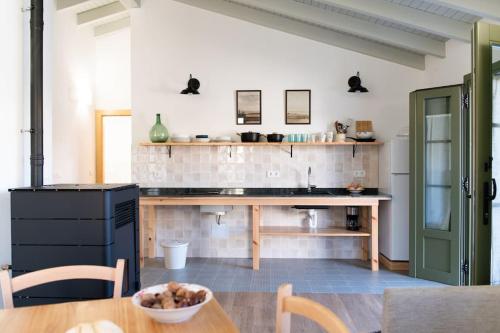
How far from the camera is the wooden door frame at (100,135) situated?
6246mm

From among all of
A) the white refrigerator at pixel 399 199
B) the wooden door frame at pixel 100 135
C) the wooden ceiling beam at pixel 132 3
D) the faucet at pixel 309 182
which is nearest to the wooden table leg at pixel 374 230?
the white refrigerator at pixel 399 199

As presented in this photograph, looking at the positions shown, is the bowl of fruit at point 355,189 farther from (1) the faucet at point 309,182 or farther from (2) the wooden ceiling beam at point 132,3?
(2) the wooden ceiling beam at point 132,3

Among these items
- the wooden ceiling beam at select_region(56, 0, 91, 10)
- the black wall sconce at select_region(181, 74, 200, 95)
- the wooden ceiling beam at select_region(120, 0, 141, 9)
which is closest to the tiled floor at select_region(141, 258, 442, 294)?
the black wall sconce at select_region(181, 74, 200, 95)

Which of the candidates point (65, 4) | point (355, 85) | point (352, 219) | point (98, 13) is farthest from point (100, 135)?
point (352, 219)

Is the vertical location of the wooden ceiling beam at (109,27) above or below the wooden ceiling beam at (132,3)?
above

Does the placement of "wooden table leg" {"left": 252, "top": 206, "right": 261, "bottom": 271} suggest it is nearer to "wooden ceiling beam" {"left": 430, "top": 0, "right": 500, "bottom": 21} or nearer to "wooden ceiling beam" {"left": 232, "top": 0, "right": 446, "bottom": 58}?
"wooden ceiling beam" {"left": 232, "top": 0, "right": 446, "bottom": 58}

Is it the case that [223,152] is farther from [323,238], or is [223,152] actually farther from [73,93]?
[73,93]

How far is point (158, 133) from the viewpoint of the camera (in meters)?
4.70

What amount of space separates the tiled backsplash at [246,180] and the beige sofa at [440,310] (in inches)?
142

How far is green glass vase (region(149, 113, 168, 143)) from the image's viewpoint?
15.4 feet

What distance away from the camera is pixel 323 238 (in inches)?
190

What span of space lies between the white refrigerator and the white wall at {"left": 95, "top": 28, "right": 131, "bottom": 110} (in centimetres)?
430

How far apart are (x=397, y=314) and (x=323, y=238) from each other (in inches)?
146

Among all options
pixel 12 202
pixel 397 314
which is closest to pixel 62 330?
pixel 397 314
